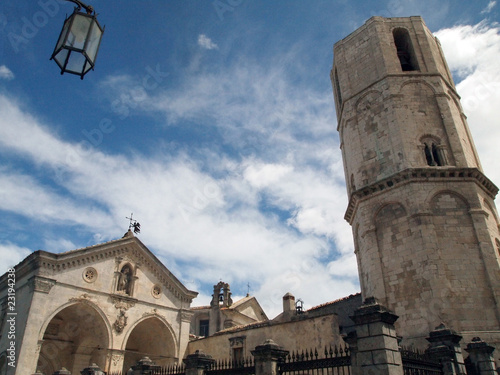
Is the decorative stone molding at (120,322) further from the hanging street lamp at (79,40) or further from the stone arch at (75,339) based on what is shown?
the hanging street lamp at (79,40)

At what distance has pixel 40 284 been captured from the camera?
752 inches

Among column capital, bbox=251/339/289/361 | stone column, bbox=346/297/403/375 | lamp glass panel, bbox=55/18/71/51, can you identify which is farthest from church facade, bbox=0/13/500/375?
lamp glass panel, bbox=55/18/71/51

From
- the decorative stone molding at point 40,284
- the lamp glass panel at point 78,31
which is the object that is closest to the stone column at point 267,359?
the lamp glass panel at point 78,31

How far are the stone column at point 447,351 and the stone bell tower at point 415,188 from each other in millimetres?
2609

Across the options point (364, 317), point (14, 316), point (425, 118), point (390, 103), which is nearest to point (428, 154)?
point (425, 118)

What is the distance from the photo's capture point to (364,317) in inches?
294

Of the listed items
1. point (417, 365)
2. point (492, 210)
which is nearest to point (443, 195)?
point (492, 210)

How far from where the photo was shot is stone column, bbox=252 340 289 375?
8859mm

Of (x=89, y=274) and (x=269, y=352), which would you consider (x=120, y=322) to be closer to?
(x=89, y=274)

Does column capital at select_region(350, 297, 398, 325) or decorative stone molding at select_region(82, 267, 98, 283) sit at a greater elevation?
decorative stone molding at select_region(82, 267, 98, 283)

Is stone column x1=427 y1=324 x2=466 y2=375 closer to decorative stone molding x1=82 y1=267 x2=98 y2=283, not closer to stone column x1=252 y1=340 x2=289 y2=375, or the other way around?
stone column x1=252 y1=340 x2=289 y2=375

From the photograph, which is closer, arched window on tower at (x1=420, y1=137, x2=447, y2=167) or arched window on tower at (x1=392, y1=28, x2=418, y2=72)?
arched window on tower at (x1=420, y1=137, x2=447, y2=167)

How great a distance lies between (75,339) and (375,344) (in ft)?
66.7

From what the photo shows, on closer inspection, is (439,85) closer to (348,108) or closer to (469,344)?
(348,108)
